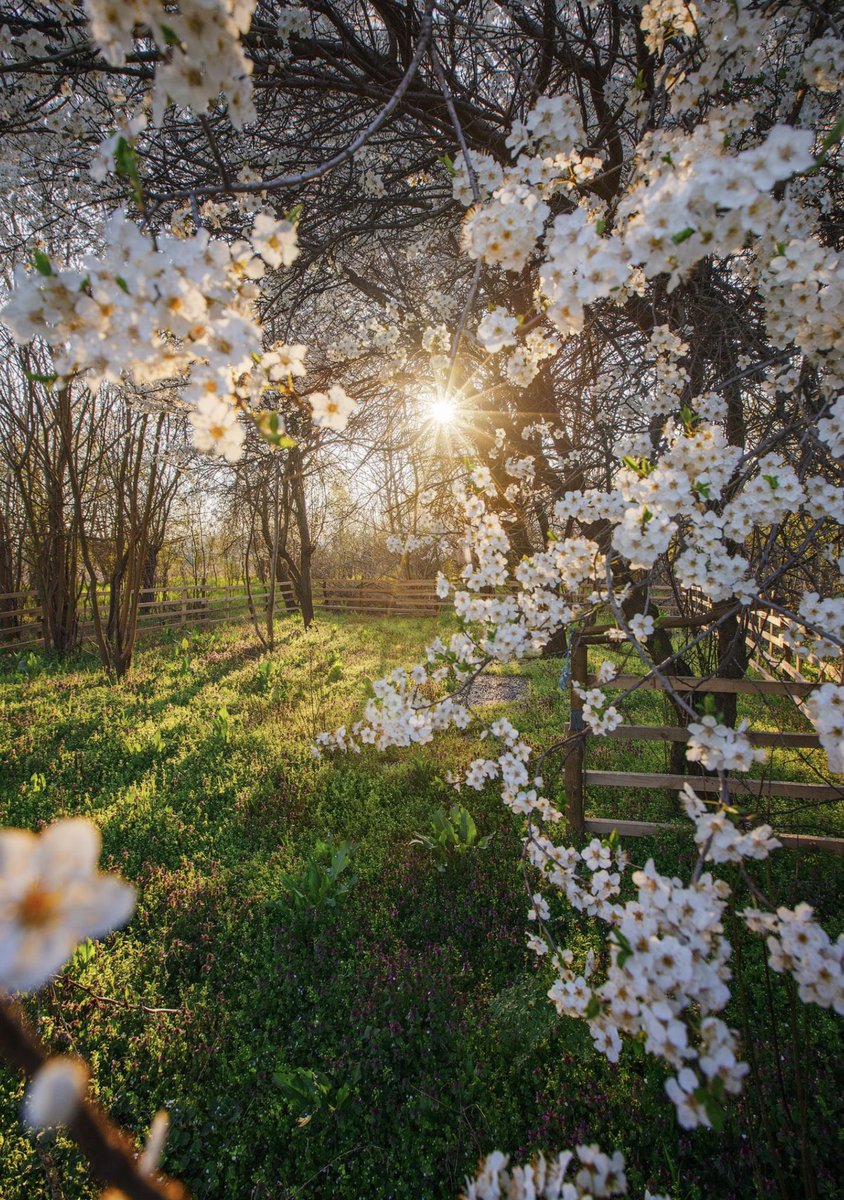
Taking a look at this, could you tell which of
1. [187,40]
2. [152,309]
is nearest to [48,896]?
[152,309]

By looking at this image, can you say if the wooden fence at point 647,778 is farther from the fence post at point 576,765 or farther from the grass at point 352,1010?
the grass at point 352,1010

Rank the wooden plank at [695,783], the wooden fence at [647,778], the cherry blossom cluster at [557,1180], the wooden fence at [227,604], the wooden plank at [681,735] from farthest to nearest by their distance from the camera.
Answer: the wooden fence at [227,604] → the wooden plank at [695,783] → the wooden fence at [647,778] → the wooden plank at [681,735] → the cherry blossom cluster at [557,1180]

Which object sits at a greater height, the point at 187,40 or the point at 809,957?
the point at 187,40

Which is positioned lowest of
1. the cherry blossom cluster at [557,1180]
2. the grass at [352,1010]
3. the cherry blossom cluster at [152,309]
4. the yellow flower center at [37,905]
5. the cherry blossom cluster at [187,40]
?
the grass at [352,1010]

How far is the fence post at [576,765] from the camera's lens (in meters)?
3.56

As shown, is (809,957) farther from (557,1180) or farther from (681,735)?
(681,735)

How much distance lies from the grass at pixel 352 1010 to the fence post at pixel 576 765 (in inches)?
16.5

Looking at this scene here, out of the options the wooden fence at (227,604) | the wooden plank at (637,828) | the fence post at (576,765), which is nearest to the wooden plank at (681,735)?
the fence post at (576,765)

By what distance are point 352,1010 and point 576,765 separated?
1.92m

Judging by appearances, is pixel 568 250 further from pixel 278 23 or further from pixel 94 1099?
pixel 94 1099

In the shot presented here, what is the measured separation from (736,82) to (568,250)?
9.01 ft

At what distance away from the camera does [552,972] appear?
2738 mm

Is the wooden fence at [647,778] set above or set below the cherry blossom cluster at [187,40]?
below

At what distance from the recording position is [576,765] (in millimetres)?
3652
